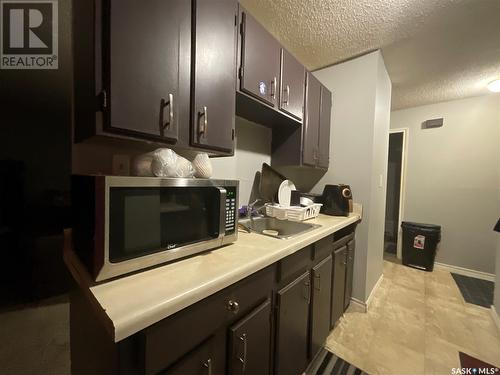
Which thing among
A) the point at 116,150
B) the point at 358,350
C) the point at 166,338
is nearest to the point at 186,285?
the point at 166,338

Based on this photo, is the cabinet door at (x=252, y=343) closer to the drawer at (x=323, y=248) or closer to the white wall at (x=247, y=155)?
the drawer at (x=323, y=248)

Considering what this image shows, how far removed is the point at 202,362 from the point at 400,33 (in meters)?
2.36

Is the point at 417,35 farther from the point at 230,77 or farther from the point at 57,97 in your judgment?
the point at 57,97

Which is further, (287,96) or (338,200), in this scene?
(338,200)

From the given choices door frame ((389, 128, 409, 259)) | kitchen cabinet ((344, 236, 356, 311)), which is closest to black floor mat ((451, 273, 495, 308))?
door frame ((389, 128, 409, 259))

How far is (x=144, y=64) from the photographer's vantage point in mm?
701

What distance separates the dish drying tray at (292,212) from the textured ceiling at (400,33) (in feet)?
4.39

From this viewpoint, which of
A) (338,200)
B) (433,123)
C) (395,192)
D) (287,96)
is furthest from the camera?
(395,192)

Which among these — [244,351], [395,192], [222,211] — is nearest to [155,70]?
[222,211]

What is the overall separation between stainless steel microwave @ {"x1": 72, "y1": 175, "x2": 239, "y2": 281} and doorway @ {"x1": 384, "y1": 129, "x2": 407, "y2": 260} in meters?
3.28

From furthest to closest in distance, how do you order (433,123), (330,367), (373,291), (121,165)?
(433,123) < (373,291) < (330,367) < (121,165)

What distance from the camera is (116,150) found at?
0.96 m

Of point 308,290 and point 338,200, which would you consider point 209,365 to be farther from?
point 338,200

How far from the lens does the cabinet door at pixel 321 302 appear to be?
120 centimetres
